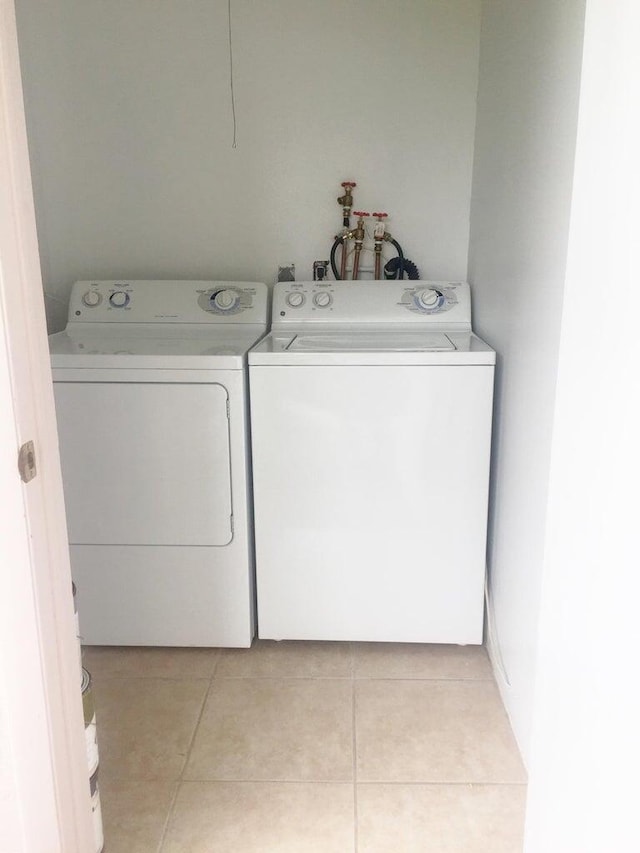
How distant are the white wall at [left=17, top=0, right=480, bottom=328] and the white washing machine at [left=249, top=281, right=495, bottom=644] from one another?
1.97 feet

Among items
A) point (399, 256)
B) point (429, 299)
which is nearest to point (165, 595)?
point (429, 299)

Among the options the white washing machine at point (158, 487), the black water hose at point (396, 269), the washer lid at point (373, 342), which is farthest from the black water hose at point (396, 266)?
the white washing machine at point (158, 487)

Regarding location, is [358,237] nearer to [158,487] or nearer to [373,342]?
[373,342]

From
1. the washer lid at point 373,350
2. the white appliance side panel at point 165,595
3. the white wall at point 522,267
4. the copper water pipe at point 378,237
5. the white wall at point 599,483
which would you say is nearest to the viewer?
the white wall at point 599,483

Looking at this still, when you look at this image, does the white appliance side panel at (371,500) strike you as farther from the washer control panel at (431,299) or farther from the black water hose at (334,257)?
the black water hose at (334,257)

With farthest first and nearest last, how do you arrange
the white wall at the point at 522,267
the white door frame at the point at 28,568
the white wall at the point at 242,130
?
the white wall at the point at 242,130 < the white wall at the point at 522,267 < the white door frame at the point at 28,568

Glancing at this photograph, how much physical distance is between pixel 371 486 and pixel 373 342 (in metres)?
0.46

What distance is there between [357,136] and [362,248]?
1.26 ft

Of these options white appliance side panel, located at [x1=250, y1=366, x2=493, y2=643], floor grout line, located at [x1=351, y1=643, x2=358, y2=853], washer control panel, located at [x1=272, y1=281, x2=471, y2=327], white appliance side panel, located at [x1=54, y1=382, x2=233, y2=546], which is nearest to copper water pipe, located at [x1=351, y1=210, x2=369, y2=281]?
washer control panel, located at [x1=272, y1=281, x2=471, y2=327]

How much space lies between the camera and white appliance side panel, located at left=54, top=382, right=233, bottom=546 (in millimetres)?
1919

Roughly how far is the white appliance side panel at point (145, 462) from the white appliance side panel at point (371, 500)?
0.12 m

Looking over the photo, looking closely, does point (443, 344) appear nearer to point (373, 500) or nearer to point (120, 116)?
point (373, 500)

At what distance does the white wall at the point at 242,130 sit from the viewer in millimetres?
2350

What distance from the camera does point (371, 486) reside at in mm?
1974
